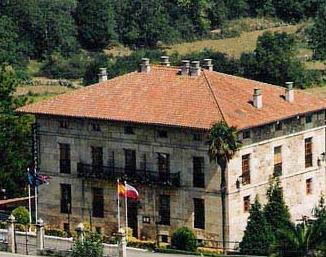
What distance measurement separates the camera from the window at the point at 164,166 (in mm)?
89625

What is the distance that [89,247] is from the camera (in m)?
80.3

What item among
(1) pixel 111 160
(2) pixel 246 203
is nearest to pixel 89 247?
(2) pixel 246 203

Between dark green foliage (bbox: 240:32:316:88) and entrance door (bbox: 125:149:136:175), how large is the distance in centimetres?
5817

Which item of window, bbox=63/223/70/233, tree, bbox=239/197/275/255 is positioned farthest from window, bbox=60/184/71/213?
tree, bbox=239/197/275/255

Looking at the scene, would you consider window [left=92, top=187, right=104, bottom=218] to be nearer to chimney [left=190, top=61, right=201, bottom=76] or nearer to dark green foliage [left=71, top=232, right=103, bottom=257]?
chimney [left=190, top=61, right=201, bottom=76]

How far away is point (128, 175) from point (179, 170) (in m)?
2.78

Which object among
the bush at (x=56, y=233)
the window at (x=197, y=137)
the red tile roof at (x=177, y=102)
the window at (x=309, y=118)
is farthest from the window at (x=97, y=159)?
the window at (x=309, y=118)

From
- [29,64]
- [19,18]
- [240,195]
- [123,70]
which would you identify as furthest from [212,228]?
[19,18]

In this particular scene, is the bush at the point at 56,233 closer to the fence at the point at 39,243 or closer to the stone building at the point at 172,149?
the fence at the point at 39,243

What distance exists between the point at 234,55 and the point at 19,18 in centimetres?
3152

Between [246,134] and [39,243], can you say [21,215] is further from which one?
[246,134]

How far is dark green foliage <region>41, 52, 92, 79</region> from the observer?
559 ft

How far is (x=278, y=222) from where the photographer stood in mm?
86188

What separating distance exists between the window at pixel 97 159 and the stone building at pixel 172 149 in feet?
0.16
